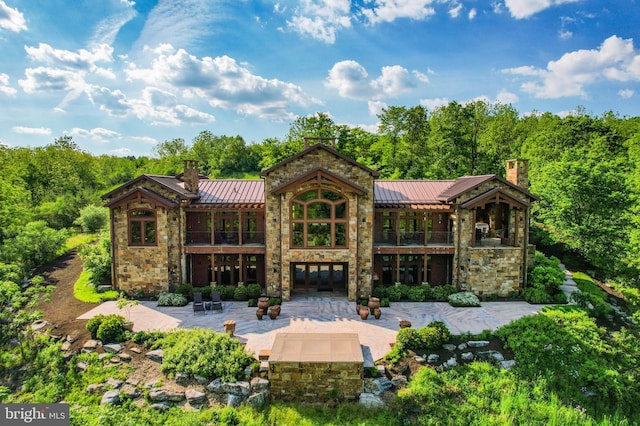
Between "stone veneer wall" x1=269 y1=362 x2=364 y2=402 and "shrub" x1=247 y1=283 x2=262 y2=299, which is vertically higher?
"shrub" x1=247 y1=283 x2=262 y2=299

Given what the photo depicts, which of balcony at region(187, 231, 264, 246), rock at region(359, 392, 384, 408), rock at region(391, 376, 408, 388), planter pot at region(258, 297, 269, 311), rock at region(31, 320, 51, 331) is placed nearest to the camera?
rock at region(359, 392, 384, 408)

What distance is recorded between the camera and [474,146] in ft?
125

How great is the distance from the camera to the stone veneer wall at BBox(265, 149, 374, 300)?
2120 centimetres

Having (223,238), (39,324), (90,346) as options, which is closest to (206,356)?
(90,346)

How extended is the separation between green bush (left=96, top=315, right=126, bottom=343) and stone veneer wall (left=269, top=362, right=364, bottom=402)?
7.73 metres

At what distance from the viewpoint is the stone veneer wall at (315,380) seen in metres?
13.1

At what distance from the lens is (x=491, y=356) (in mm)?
15164

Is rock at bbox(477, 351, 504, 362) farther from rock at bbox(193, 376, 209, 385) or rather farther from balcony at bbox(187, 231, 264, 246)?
balcony at bbox(187, 231, 264, 246)

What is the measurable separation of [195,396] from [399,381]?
7.23 metres

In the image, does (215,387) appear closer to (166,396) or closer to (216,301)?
(166,396)

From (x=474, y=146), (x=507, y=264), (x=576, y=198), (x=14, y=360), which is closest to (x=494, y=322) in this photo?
(x=507, y=264)

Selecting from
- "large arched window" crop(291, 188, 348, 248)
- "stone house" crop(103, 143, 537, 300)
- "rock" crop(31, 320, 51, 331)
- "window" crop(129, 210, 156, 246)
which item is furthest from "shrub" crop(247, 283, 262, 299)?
"rock" crop(31, 320, 51, 331)

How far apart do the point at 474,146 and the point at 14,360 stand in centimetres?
3871

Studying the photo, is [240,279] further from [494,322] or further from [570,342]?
[570,342]
